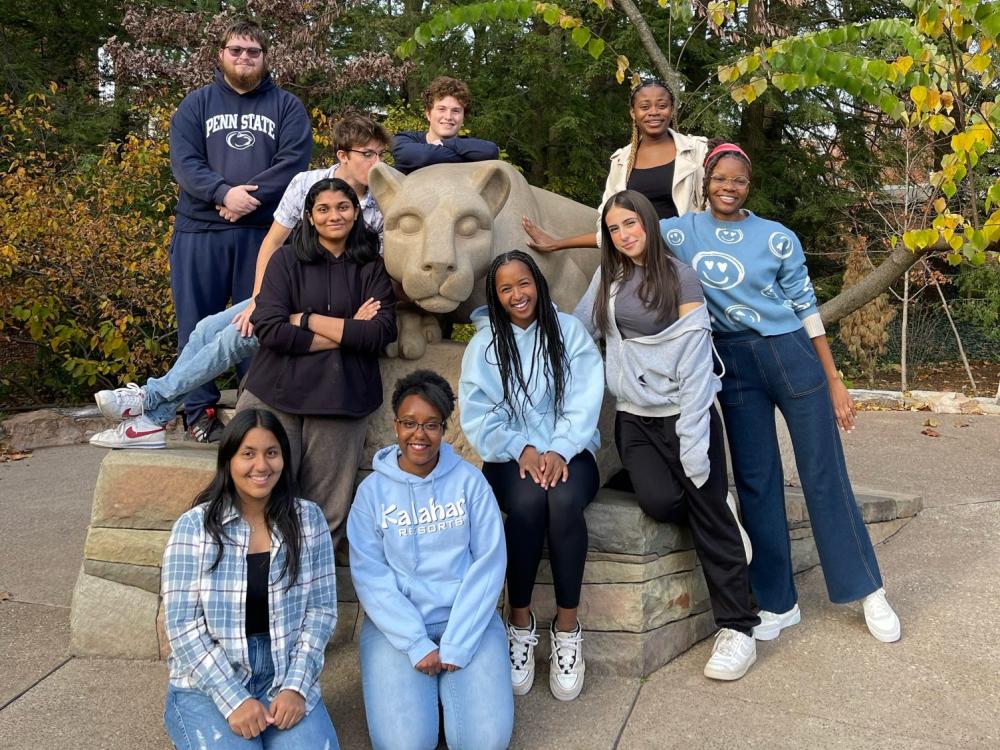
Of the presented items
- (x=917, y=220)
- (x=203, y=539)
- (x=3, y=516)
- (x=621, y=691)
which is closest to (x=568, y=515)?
(x=621, y=691)

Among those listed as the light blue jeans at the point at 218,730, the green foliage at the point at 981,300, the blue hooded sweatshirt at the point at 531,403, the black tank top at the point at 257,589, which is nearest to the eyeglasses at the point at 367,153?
the blue hooded sweatshirt at the point at 531,403

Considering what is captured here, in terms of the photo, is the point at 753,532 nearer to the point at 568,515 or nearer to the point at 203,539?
the point at 568,515

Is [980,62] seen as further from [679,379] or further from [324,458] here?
[324,458]

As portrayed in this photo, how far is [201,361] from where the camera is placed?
3.79 metres

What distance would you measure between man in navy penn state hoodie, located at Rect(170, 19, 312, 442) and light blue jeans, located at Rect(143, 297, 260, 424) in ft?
1.90

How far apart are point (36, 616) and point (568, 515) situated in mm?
2482

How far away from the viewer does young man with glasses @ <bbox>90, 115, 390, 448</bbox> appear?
12.3 feet

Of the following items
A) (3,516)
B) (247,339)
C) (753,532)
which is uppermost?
(247,339)

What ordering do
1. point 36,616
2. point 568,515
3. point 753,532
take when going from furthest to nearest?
1. point 36,616
2. point 753,532
3. point 568,515

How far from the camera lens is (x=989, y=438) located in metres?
7.25

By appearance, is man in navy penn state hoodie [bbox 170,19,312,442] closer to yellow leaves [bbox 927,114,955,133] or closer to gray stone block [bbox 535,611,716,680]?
gray stone block [bbox 535,611,716,680]

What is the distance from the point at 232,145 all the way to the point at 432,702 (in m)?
2.86

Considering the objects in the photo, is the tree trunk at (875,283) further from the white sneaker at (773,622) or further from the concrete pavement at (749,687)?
the white sneaker at (773,622)

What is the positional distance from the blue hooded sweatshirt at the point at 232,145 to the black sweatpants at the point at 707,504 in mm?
2212
